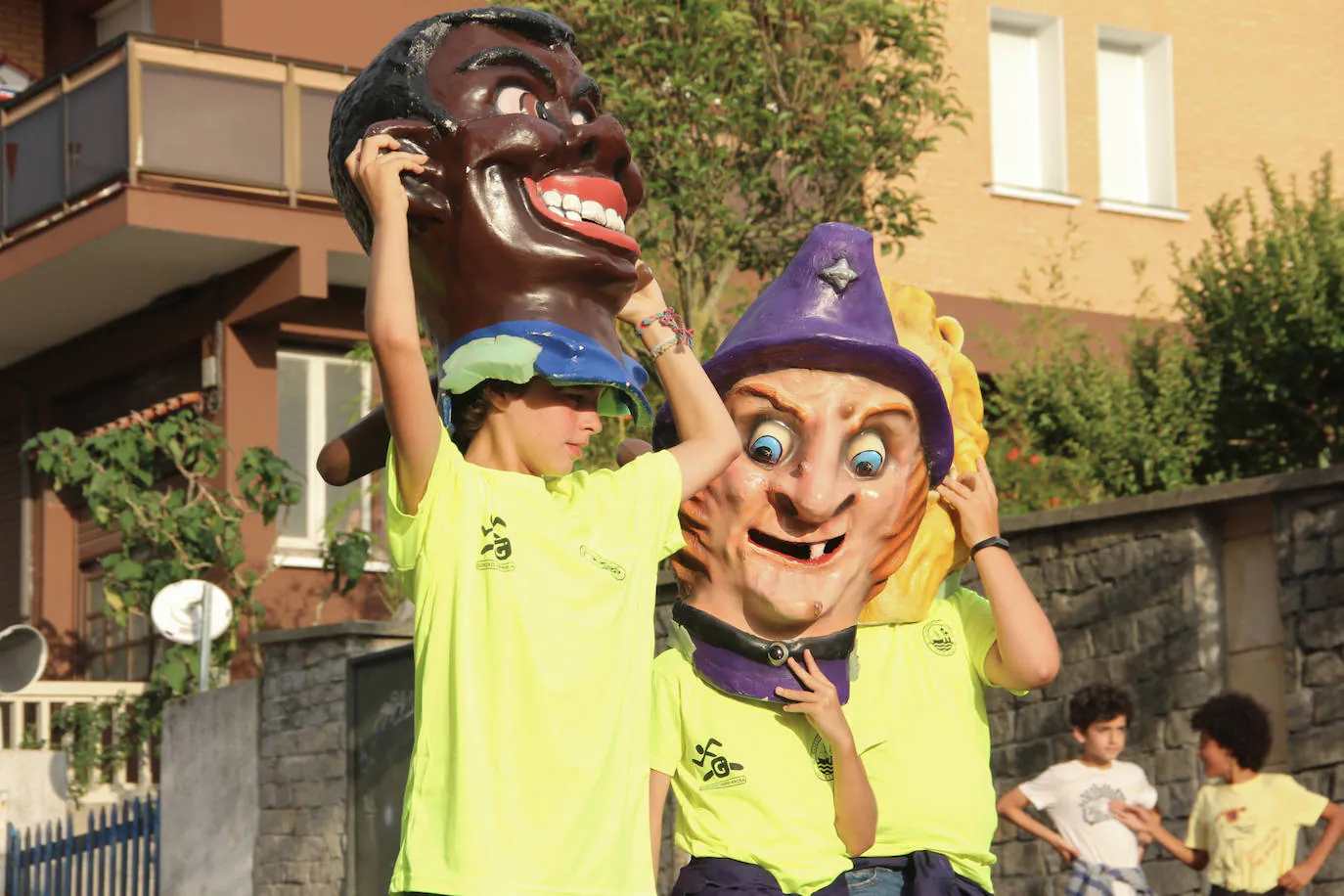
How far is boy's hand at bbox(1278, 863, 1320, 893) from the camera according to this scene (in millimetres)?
7359

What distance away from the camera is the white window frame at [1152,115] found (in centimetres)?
1767

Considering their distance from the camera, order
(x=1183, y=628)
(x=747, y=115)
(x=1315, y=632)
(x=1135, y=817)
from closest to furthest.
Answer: (x=1135, y=817) → (x=1315, y=632) → (x=1183, y=628) → (x=747, y=115)

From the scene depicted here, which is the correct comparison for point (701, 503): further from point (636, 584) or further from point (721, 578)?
point (636, 584)

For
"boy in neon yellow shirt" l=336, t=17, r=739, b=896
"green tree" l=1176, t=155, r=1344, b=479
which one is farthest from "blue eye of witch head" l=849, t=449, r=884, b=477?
"green tree" l=1176, t=155, r=1344, b=479

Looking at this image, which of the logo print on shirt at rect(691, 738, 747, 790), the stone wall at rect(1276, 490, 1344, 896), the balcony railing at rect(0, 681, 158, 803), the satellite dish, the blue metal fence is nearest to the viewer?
the logo print on shirt at rect(691, 738, 747, 790)

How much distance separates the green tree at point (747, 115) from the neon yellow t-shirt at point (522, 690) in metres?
7.08

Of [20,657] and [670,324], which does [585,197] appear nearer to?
[670,324]

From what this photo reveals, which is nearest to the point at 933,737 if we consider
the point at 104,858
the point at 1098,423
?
the point at 1098,423

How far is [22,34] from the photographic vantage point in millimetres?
18750

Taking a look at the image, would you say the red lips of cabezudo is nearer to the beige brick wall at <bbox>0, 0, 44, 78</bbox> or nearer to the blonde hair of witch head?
the blonde hair of witch head

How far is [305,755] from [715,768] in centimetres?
755

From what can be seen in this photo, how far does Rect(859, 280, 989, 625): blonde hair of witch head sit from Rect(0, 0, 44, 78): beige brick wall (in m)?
14.6

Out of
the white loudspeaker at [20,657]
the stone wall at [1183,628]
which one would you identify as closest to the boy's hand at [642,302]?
the stone wall at [1183,628]

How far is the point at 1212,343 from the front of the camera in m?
13.1
